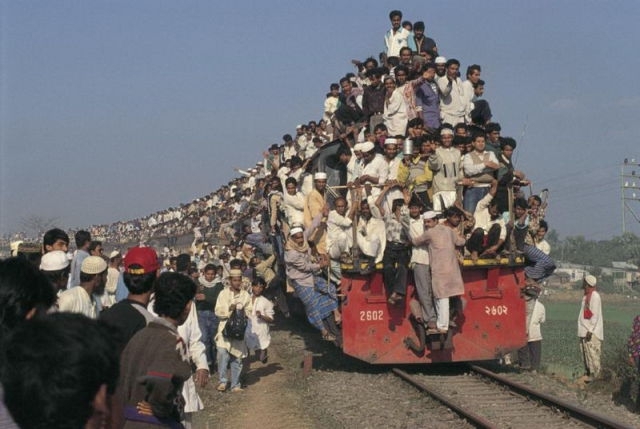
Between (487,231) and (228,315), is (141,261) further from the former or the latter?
(487,231)

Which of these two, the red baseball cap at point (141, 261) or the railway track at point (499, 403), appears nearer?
the red baseball cap at point (141, 261)

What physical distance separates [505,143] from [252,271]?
20.6 feet

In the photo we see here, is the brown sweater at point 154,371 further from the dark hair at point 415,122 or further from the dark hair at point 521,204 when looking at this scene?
the dark hair at point 415,122

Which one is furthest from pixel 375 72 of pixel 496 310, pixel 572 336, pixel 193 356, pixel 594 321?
pixel 572 336

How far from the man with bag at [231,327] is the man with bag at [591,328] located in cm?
519

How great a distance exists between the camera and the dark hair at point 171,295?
4699 millimetres

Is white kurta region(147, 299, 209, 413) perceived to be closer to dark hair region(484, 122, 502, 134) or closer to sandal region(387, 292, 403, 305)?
sandal region(387, 292, 403, 305)

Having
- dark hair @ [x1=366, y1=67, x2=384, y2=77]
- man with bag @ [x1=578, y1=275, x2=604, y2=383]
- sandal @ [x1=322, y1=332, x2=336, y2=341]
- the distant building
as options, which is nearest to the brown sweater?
sandal @ [x1=322, y1=332, x2=336, y2=341]

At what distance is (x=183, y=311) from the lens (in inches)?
187

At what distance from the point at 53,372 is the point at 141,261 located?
241 centimetres

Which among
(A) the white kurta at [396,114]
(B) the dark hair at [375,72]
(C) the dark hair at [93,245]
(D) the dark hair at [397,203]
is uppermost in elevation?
(B) the dark hair at [375,72]

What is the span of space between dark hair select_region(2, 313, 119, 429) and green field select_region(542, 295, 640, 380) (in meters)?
11.1

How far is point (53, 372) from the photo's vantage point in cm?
237

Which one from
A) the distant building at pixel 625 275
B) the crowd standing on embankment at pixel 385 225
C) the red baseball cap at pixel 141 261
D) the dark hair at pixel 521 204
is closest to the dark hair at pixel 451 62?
the crowd standing on embankment at pixel 385 225
